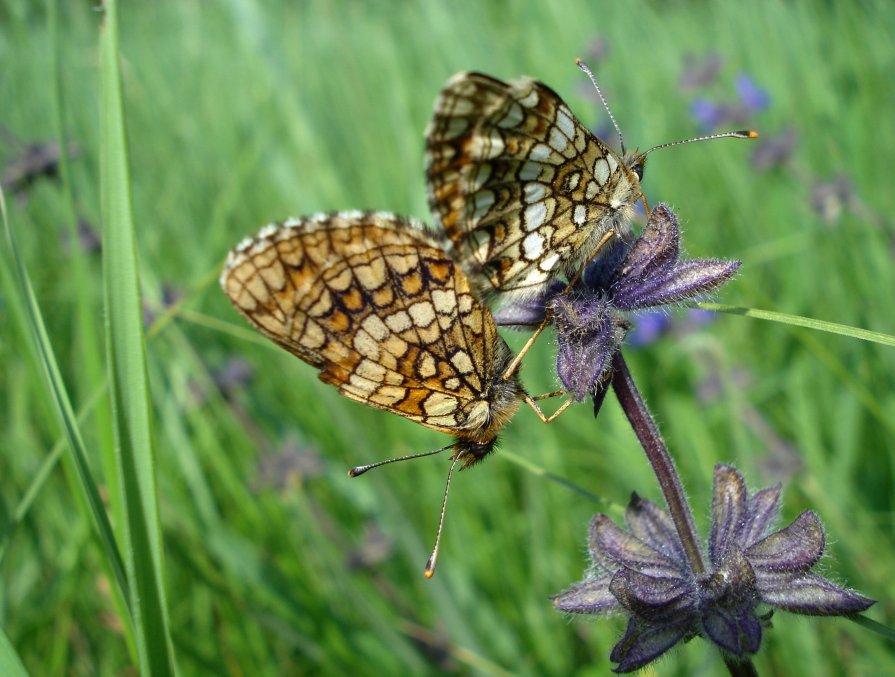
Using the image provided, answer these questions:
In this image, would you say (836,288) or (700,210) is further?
(700,210)

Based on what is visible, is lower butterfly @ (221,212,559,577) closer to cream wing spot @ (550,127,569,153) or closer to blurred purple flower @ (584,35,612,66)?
cream wing spot @ (550,127,569,153)

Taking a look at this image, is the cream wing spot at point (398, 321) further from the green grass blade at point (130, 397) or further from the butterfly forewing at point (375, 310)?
the green grass blade at point (130, 397)

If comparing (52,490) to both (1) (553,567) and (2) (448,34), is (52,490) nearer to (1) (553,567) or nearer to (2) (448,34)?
(1) (553,567)

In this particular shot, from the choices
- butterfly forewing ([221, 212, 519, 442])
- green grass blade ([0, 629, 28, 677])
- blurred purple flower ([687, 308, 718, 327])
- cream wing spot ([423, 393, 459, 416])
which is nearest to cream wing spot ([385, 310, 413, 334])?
butterfly forewing ([221, 212, 519, 442])

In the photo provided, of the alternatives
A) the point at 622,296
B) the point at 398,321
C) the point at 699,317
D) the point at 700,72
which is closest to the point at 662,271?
the point at 622,296

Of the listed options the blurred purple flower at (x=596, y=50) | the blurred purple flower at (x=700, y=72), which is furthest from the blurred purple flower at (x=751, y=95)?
the blurred purple flower at (x=596, y=50)

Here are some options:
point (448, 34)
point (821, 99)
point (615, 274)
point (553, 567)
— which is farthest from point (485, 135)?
point (821, 99)
